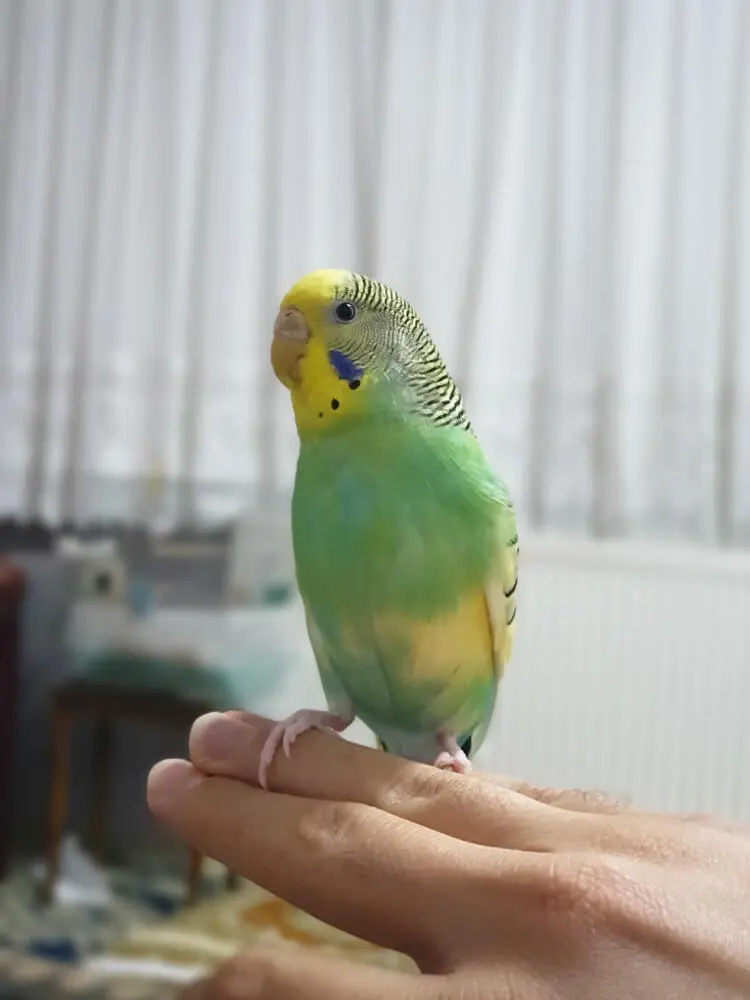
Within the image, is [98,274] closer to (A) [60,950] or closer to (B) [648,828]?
(A) [60,950]

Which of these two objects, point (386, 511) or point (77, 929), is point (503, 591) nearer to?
point (386, 511)

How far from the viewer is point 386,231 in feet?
6.52

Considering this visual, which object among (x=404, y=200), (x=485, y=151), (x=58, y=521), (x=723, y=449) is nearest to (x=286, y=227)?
(x=404, y=200)

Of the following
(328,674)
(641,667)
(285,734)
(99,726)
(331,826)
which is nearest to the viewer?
(331,826)

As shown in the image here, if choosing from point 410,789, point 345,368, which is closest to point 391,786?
point 410,789

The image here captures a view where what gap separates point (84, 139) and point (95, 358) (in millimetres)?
495

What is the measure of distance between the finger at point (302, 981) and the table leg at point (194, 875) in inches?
72.6

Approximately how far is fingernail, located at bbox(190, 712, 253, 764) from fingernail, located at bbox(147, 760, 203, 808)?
2cm

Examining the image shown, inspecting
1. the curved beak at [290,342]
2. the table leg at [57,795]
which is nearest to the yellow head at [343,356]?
the curved beak at [290,342]

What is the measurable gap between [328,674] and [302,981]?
1.06 ft

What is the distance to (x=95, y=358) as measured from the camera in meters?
2.16

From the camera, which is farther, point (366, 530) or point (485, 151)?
point (485, 151)

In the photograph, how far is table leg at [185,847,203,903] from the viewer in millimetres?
2236

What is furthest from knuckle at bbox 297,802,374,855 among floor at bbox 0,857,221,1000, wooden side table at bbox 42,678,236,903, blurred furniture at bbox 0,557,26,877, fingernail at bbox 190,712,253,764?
blurred furniture at bbox 0,557,26,877
